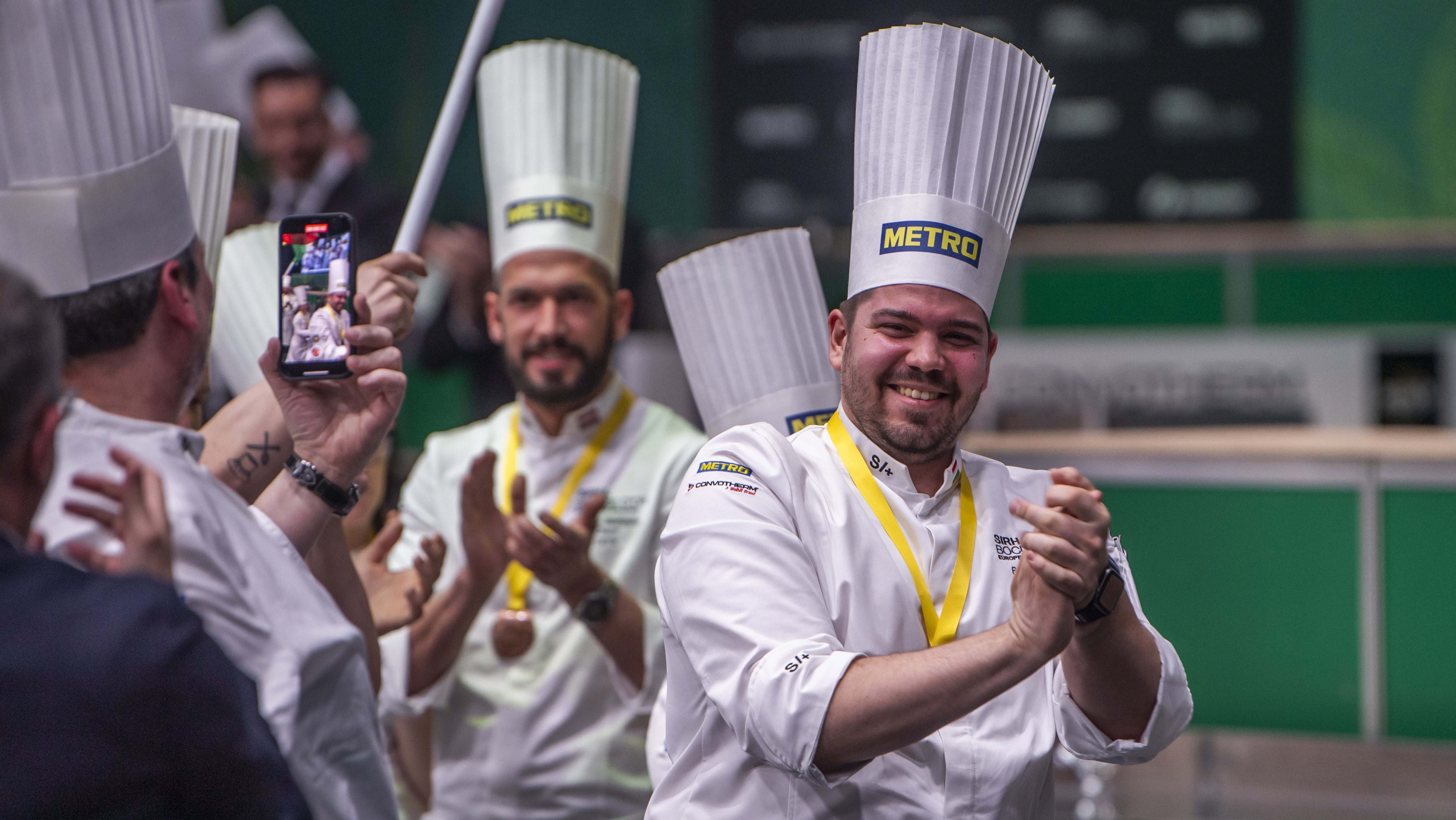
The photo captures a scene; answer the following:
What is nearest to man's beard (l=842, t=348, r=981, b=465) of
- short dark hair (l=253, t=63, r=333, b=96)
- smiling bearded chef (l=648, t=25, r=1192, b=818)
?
smiling bearded chef (l=648, t=25, r=1192, b=818)

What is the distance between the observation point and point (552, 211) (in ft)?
8.43

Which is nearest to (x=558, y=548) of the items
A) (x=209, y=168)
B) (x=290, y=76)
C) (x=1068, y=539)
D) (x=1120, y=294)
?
(x=209, y=168)

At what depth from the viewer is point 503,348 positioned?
2627 millimetres

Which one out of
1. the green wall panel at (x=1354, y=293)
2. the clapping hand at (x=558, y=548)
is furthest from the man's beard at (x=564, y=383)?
the green wall panel at (x=1354, y=293)

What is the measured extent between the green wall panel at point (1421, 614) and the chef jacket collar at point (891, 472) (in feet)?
7.46

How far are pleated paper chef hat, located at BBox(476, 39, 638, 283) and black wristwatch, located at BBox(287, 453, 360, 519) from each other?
106 cm

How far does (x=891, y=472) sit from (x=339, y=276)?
712 millimetres

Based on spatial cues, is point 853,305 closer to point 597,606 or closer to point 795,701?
point 795,701

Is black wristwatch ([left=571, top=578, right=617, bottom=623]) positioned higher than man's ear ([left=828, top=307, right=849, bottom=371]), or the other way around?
man's ear ([left=828, top=307, right=849, bottom=371])

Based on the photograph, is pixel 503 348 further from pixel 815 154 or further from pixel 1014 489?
pixel 815 154

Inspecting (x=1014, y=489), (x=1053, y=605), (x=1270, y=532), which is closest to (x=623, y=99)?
(x=1014, y=489)

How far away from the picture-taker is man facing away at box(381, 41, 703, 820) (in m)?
2.25

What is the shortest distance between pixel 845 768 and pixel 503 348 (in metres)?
1.43

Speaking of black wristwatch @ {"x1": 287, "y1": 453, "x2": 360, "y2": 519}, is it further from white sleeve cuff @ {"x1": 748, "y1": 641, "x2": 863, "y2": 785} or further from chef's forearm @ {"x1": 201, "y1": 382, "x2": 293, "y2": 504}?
white sleeve cuff @ {"x1": 748, "y1": 641, "x2": 863, "y2": 785}
